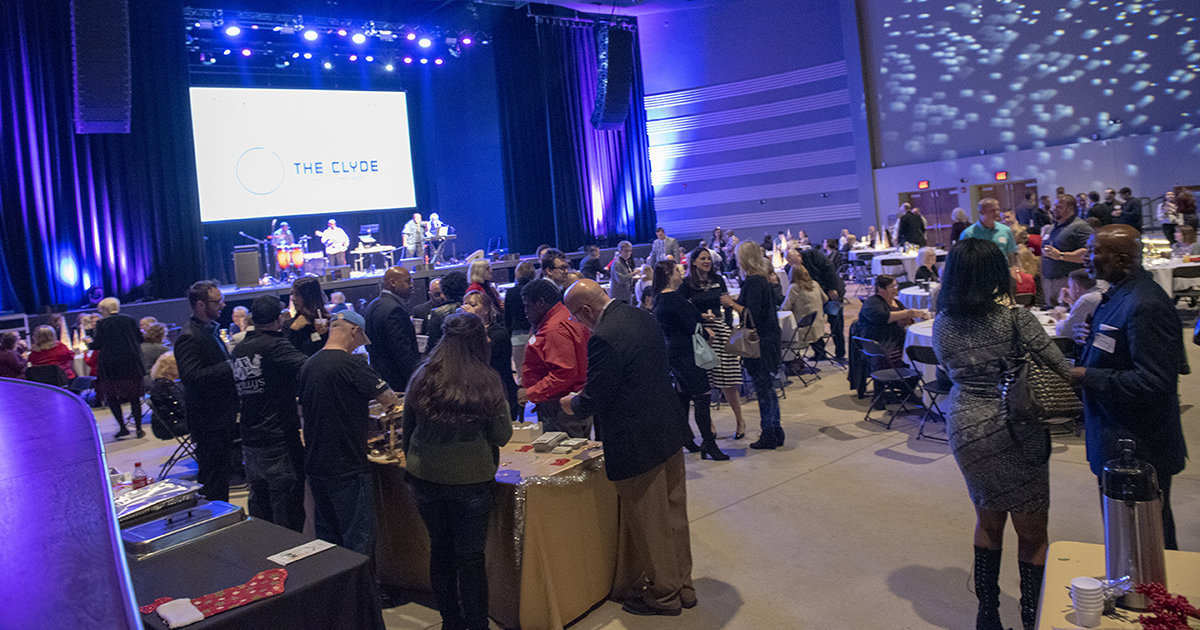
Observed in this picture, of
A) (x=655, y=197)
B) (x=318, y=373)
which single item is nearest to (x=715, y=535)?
(x=318, y=373)

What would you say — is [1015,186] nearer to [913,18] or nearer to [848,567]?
[913,18]

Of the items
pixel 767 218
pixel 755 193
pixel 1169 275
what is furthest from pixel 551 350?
pixel 755 193

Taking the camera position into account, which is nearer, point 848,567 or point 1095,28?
point 848,567

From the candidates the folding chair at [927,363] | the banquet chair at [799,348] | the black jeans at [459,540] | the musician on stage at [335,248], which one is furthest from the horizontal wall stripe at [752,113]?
the black jeans at [459,540]

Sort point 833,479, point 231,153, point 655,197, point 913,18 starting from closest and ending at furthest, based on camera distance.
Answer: point 833,479
point 231,153
point 913,18
point 655,197

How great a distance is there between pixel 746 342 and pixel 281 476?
316 centimetres

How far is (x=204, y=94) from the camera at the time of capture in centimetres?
1443

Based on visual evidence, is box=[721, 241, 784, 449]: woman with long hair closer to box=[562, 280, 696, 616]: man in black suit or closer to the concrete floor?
the concrete floor

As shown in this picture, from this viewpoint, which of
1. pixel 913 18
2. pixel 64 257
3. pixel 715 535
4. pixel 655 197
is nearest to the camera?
pixel 715 535

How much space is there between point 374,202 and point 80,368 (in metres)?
7.64

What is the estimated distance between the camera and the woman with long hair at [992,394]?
2.61 m

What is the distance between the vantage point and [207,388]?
4383mm

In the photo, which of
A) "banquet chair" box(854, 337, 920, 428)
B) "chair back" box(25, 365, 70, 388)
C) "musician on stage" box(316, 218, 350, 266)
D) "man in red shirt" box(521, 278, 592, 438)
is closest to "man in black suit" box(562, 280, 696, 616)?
"man in red shirt" box(521, 278, 592, 438)

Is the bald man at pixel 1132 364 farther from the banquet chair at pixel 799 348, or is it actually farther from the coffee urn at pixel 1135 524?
the banquet chair at pixel 799 348
